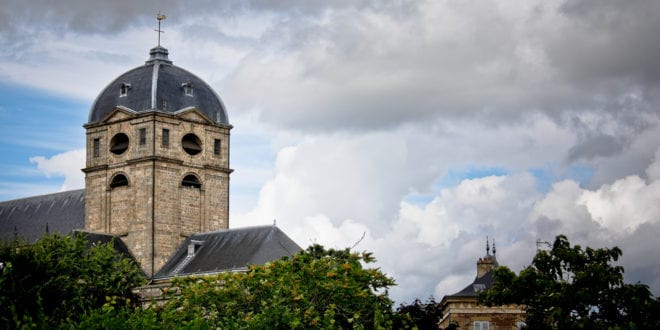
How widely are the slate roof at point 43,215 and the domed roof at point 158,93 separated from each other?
5.96 meters

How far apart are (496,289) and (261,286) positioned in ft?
33.5

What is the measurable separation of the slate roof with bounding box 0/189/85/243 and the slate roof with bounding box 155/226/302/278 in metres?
8.49

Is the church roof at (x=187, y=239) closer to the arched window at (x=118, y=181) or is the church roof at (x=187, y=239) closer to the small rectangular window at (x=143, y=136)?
the arched window at (x=118, y=181)

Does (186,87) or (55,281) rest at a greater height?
(186,87)

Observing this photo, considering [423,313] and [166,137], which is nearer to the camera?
[423,313]

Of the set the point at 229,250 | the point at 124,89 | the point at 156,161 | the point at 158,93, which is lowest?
the point at 229,250

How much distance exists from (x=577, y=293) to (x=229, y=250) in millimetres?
28191

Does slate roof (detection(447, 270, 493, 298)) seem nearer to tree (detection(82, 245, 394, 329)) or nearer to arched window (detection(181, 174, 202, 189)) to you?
arched window (detection(181, 174, 202, 189))

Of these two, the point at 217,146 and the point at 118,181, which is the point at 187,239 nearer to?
the point at 118,181

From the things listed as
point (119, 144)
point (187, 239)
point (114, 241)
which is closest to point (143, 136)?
point (119, 144)

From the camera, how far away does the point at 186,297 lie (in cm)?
6019

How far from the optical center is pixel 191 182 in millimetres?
88750

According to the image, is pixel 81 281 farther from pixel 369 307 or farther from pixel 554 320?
pixel 554 320

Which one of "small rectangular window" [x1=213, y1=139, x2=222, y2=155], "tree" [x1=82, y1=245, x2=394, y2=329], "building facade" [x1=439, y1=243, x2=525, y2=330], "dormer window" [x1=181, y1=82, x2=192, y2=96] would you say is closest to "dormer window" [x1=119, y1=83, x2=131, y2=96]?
"dormer window" [x1=181, y1=82, x2=192, y2=96]
